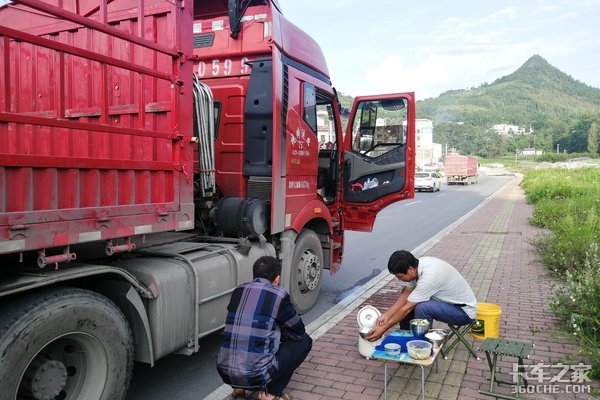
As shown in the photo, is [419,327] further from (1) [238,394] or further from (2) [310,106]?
(2) [310,106]

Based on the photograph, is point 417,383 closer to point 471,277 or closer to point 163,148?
point 163,148

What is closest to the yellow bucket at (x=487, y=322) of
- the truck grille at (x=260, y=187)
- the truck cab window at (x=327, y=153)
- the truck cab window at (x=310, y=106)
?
the truck grille at (x=260, y=187)

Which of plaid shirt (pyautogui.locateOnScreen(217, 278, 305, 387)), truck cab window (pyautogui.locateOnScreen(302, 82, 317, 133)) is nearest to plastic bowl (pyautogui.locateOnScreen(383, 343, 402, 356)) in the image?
plaid shirt (pyautogui.locateOnScreen(217, 278, 305, 387))

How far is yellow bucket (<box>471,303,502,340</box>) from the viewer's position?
4.26 meters

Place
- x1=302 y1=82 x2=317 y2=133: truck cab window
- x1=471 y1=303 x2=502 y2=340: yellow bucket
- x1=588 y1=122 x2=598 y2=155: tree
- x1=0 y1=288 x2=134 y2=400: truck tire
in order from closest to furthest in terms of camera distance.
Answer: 1. x1=0 y1=288 x2=134 y2=400: truck tire
2. x1=471 y1=303 x2=502 y2=340: yellow bucket
3. x1=302 y1=82 x2=317 y2=133: truck cab window
4. x1=588 y1=122 x2=598 y2=155: tree

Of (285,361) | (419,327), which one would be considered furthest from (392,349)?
(285,361)

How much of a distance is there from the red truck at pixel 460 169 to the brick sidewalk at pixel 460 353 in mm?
34829

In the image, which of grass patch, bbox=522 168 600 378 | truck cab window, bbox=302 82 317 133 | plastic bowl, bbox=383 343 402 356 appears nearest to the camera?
plastic bowl, bbox=383 343 402 356

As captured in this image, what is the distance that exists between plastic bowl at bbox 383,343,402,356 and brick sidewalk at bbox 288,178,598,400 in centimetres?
35

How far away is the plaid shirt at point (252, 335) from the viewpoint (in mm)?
3209

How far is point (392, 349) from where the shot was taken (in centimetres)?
353

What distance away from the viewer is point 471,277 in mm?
7434

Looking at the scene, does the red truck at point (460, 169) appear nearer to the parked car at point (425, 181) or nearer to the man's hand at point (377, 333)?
the parked car at point (425, 181)

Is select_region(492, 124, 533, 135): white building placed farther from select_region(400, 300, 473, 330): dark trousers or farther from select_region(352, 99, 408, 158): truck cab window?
select_region(400, 300, 473, 330): dark trousers
